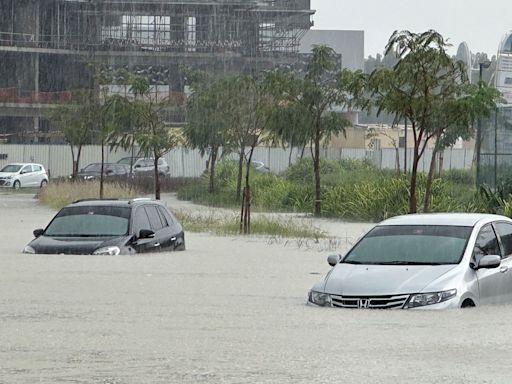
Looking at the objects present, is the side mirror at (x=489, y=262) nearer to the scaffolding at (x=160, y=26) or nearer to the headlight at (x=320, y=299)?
the headlight at (x=320, y=299)

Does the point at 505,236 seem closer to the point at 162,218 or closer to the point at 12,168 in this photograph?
the point at 162,218

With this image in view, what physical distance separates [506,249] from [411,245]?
50.0 inches

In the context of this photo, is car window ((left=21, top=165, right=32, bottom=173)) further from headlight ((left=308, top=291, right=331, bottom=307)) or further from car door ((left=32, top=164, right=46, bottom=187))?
headlight ((left=308, top=291, right=331, bottom=307))

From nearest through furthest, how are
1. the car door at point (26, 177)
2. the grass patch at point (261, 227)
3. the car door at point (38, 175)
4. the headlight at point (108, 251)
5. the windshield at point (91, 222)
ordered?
1. the headlight at point (108, 251)
2. the windshield at point (91, 222)
3. the grass patch at point (261, 227)
4. the car door at point (26, 177)
5. the car door at point (38, 175)

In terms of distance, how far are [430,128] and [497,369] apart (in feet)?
70.6

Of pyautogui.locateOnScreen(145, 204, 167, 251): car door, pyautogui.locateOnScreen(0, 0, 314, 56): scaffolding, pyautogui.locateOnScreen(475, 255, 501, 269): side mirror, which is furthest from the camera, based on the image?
pyautogui.locateOnScreen(0, 0, 314, 56): scaffolding

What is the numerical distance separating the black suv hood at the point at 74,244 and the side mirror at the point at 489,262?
27.1 feet

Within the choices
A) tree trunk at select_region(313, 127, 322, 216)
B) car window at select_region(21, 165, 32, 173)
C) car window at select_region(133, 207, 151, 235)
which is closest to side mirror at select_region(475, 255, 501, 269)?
car window at select_region(133, 207, 151, 235)

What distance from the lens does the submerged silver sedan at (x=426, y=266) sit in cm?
1423

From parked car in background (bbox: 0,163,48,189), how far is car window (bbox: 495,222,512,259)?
54.9 meters

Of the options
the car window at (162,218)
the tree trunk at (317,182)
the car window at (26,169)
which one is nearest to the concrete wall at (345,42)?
the car window at (26,169)

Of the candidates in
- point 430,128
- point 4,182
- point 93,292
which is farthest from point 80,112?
point 93,292

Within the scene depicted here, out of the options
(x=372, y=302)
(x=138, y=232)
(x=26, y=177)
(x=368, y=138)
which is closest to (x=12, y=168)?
(x=26, y=177)

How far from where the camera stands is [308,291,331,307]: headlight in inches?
571
